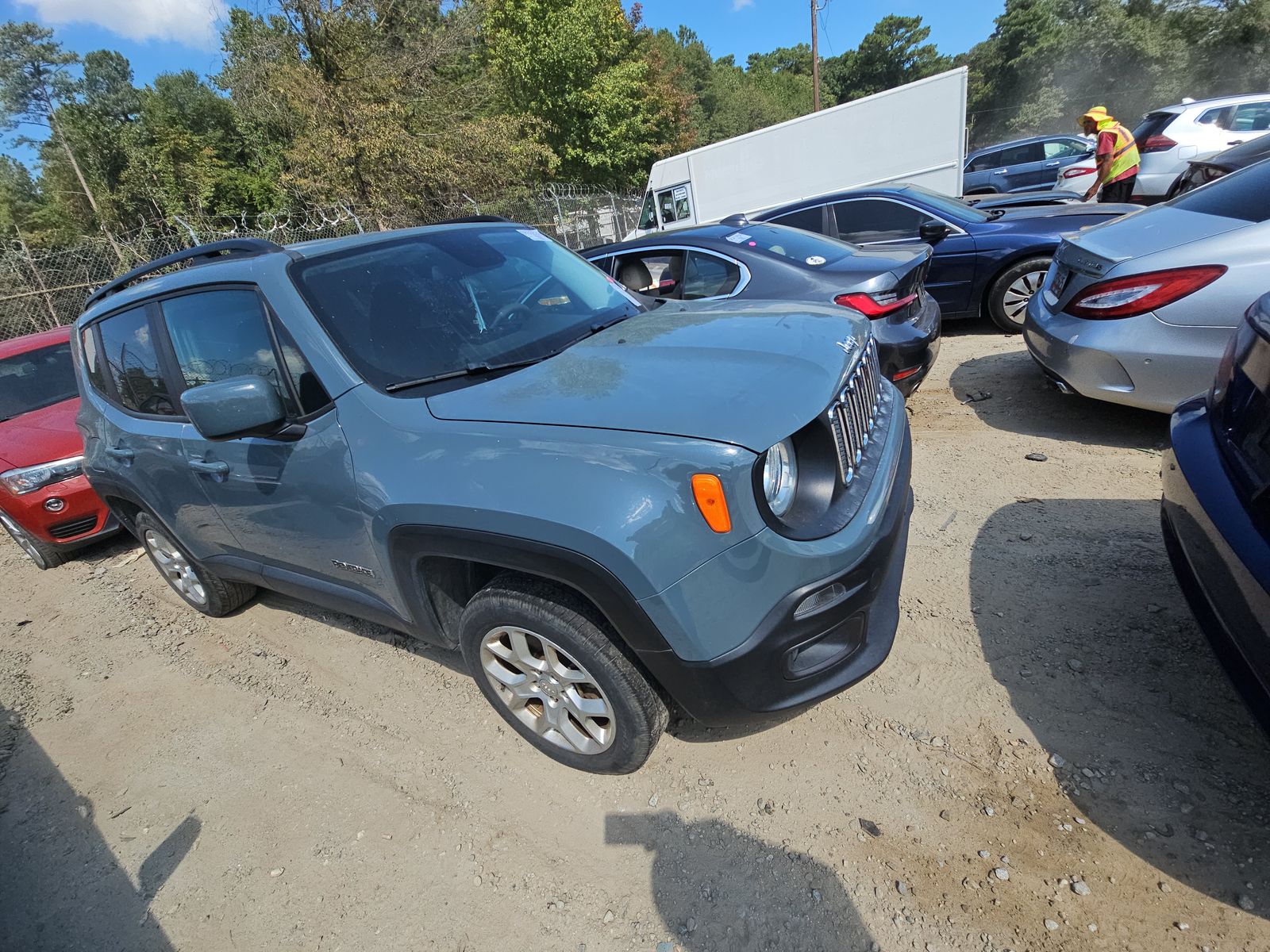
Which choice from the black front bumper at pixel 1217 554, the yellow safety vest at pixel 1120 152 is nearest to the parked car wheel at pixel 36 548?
the black front bumper at pixel 1217 554

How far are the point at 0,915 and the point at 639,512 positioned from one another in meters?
2.70

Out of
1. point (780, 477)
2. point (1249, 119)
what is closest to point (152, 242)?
point (780, 477)

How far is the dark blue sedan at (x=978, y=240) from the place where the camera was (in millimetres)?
5762

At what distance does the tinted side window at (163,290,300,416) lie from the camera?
7.91ft

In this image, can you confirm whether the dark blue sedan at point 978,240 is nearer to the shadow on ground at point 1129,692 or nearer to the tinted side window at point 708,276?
the tinted side window at point 708,276

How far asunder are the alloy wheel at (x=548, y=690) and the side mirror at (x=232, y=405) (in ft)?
A: 3.39

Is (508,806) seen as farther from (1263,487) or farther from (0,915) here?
(1263,487)

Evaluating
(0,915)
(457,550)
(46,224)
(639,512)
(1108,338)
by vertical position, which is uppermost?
(46,224)

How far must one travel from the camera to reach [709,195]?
14.1 metres

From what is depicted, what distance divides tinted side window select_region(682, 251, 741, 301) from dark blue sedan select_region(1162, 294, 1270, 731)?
2743mm

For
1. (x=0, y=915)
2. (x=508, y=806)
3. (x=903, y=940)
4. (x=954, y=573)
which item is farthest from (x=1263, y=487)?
(x=0, y=915)

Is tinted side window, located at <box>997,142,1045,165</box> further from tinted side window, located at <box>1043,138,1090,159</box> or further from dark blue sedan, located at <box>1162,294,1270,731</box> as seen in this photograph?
dark blue sedan, located at <box>1162,294,1270,731</box>

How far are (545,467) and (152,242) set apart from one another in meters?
15.8

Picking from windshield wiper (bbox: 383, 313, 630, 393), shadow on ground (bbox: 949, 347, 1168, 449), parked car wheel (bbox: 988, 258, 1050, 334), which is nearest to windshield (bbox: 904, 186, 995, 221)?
parked car wheel (bbox: 988, 258, 1050, 334)
